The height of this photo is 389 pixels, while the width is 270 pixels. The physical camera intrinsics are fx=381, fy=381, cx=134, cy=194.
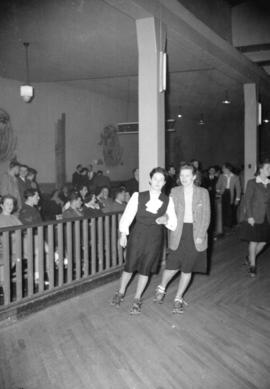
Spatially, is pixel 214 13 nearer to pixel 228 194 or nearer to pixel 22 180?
pixel 228 194

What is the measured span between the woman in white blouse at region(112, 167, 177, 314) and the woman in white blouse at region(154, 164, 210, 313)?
0.34ft

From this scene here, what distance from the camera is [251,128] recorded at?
907 centimetres

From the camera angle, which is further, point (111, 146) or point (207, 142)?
point (207, 142)

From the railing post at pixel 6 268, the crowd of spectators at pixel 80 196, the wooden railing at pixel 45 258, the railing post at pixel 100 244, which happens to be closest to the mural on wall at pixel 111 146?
the crowd of spectators at pixel 80 196

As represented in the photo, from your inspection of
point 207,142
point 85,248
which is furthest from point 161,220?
point 207,142

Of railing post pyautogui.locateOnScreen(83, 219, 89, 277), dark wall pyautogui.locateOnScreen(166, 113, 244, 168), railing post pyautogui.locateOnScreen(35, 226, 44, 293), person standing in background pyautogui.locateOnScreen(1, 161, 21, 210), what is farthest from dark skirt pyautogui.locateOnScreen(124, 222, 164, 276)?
dark wall pyautogui.locateOnScreen(166, 113, 244, 168)

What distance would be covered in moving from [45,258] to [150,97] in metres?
2.43

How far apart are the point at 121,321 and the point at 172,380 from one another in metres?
1.07

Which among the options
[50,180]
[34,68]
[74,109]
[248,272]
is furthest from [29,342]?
[74,109]

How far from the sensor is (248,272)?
17.4 feet

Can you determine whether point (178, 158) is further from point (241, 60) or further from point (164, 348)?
point (164, 348)

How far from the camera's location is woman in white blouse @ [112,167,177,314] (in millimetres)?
3682

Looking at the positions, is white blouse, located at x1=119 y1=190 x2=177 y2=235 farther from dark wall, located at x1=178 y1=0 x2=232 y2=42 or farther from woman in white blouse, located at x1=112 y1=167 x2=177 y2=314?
dark wall, located at x1=178 y1=0 x2=232 y2=42

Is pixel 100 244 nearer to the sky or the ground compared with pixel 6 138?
nearer to the ground
